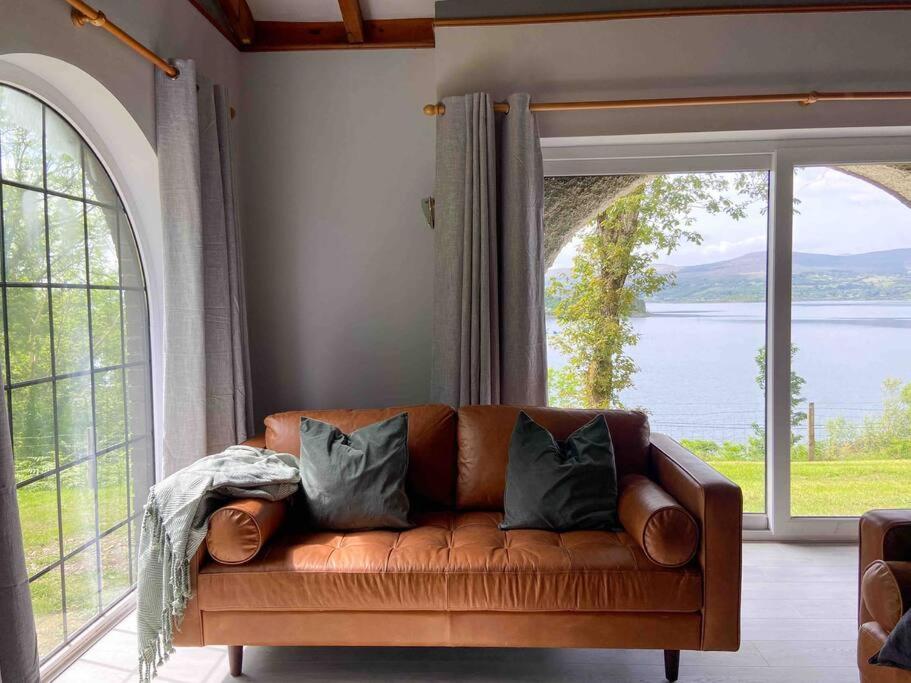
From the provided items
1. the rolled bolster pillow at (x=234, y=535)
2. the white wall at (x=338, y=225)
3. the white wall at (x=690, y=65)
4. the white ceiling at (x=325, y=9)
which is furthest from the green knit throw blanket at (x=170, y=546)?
the white ceiling at (x=325, y=9)

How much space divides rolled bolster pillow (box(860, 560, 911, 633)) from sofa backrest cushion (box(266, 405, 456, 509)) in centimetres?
147

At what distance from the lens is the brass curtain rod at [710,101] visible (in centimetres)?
307

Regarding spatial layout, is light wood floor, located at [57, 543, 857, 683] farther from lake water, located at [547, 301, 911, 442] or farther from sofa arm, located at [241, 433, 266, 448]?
lake water, located at [547, 301, 911, 442]

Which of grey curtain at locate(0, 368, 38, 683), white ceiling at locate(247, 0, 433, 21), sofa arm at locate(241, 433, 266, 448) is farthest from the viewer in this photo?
white ceiling at locate(247, 0, 433, 21)

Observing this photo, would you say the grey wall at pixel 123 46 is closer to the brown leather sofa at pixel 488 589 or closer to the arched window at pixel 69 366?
the arched window at pixel 69 366

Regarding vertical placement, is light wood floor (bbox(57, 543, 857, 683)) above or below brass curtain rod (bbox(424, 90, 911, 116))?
below

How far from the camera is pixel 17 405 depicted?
2195mm

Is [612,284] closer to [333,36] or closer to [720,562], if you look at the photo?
[720,562]

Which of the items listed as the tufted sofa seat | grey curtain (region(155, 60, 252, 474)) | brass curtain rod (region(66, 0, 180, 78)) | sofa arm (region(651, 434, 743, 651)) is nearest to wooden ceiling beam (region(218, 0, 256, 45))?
grey curtain (region(155, 60, 252, 474))

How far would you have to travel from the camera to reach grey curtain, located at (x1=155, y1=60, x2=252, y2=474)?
2736 millimetres

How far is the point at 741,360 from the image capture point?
3535 mm

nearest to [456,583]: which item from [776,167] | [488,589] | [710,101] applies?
[488,589]

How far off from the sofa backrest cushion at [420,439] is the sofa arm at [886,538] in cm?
146

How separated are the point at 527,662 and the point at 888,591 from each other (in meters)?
1.18
